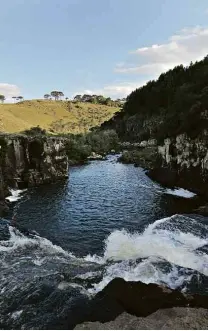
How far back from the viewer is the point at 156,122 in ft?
539

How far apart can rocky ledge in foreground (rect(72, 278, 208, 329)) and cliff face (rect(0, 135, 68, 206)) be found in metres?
50.4

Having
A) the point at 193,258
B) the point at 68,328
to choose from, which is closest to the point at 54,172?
the point at 193,258

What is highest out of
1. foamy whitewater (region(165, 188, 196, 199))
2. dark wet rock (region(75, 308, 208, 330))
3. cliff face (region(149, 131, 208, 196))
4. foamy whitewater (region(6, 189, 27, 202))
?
cliff face (region(149, 131, 208, 196))

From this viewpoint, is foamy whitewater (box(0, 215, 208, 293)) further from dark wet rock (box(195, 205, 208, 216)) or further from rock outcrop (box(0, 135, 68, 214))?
rock outcrop (box(0, 135, 68, 214))

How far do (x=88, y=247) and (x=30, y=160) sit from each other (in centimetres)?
4673

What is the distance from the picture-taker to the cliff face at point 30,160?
80.0 meters

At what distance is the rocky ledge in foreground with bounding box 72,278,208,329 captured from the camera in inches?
1075

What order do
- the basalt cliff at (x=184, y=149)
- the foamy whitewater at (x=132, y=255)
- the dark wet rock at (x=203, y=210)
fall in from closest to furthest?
the foamy whitewater at (x=132, y=255)
the dark wet rock at (x=203, y=210)
the basalt cliff at (x=184, y=149)

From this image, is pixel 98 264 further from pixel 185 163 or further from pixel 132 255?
pixel 185 163

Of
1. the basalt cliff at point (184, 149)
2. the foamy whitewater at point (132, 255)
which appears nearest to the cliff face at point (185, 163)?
the basalt cliff at point (184, 149)

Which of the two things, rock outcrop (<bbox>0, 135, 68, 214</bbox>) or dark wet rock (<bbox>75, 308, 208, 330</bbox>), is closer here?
dark wet rock (<bbox>75, 308, 208, 330</bbox>)

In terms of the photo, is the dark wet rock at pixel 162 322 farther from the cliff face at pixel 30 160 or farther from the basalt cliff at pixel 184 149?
the cliff face at pixel 30 160

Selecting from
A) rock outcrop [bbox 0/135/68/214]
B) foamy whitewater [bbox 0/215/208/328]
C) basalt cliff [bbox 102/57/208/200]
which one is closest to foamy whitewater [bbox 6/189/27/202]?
rock outcrop [bbox 0/135/68/214]

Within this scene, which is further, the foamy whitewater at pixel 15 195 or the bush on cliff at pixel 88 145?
the bush on cliff at pixel 88 145
